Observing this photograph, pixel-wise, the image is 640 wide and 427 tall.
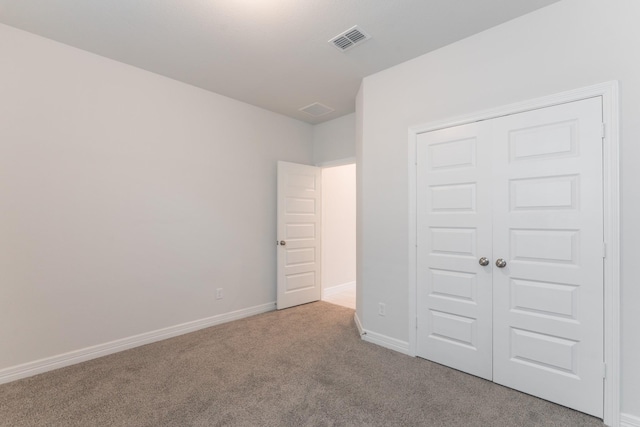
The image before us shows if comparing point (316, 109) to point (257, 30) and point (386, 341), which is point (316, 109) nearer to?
point (257, 30)

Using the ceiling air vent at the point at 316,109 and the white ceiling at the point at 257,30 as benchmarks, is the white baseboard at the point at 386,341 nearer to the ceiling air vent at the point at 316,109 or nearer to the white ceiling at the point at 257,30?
the white ceiling at the point at 257,30

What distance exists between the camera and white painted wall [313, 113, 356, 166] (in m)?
4.30

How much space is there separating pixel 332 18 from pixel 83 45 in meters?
2.30

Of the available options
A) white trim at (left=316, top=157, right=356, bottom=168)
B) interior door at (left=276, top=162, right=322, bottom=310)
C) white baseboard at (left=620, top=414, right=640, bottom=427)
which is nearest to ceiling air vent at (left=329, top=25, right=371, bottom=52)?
white trim at (left=316, top=157, right=356, bottom=168)

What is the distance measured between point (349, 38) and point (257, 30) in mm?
781

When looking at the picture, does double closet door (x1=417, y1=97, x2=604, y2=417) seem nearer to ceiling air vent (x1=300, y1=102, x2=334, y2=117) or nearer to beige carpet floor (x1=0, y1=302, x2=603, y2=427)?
beige carpet floor (x1=0, y1=302, x2=603, y2=427)

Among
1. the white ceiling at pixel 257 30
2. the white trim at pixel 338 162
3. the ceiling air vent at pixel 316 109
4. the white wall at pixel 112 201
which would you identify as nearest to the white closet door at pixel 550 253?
the white ceiling at pixel 257 30

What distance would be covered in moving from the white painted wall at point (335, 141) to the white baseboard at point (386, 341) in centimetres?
239

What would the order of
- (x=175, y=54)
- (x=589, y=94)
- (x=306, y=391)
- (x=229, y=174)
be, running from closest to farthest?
(x=589, y=94)
(x=306, y=391)
(x=175, y=54)
(x=229, y=174)

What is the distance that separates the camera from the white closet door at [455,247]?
2400 millimetres

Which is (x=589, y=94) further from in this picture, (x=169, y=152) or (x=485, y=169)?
(x=169, y=152)

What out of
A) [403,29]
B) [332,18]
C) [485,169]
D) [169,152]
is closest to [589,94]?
[485,169]

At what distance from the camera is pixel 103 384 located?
91.0 inches

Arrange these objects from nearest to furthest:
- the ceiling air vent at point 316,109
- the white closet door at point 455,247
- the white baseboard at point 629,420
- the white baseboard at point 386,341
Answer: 1. the white baseboard at point 629,420
2. the white closet door at point 455,247
3. the white baseboard at point 386,341
4. the ceiling air vent at point 316,109
